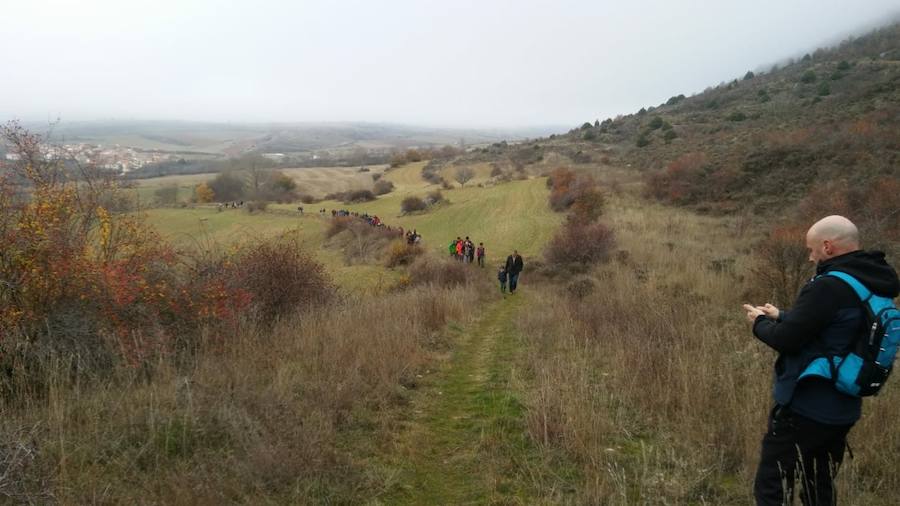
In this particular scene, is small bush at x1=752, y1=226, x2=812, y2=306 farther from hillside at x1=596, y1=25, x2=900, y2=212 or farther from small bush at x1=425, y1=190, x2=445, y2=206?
small bush at x1=425, y1=190, x2=445, y2=206

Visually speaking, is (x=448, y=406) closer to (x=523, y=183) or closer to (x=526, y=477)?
(x=526, y=477)

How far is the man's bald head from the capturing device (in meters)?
2.94

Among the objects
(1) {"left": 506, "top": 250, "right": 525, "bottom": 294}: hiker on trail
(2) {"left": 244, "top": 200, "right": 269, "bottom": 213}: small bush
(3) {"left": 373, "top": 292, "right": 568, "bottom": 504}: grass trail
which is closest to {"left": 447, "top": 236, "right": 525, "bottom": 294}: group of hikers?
(1) {"left": 506, "top": 250, "right": 525, "bottom": 294}: hiker on trail

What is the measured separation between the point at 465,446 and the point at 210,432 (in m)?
2.45

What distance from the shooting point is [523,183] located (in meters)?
47.2

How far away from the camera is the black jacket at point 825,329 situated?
2.80 meters

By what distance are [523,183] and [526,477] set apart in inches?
1735

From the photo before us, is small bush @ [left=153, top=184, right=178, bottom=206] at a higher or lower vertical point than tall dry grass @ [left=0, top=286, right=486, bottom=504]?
lower

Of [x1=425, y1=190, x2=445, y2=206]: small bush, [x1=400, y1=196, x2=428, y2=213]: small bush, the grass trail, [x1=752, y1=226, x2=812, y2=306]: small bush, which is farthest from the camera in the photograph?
[x1=425, y1=190, x2=445, y2=206]: small bush

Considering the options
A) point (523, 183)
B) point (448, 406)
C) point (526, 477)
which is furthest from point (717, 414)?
point (523, 183)

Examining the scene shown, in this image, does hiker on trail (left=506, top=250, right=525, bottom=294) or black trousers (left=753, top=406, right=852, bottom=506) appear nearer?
black trousers (left=753, top=406, right=852, bottom=506)

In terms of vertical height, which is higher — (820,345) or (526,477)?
(820,345)

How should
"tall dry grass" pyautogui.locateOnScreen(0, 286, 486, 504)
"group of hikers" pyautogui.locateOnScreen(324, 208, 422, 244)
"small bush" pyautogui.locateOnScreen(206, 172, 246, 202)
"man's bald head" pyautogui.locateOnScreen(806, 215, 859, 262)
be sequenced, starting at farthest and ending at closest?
"small bush" pyautogui.locateOnScreen(206, 172, 246, 202) → "group of hikers" pyautogui.locateOnScreen(324, 208, 422, 244) → "tall dry grass" pyautogui.locateOnScreen(0, 286, 486, 504) → "man's bald head" pyautogui.locateOnScreen(806, 215, 859, 262)

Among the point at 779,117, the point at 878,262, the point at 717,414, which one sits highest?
the point at 779,117
